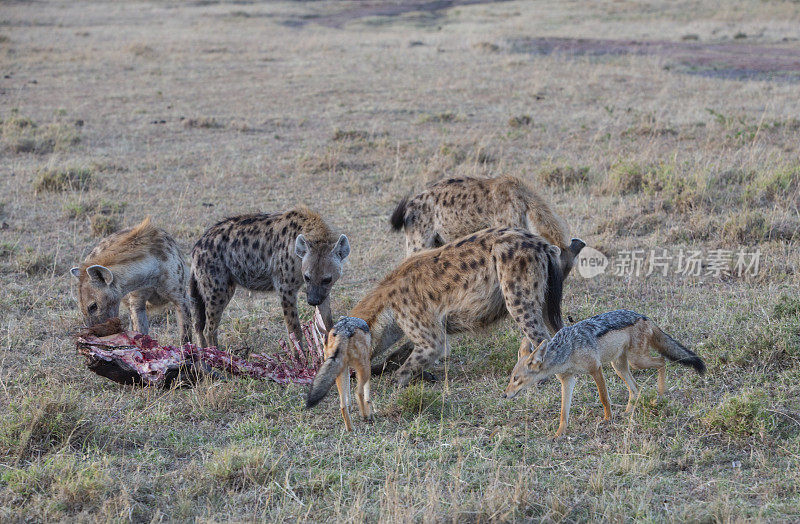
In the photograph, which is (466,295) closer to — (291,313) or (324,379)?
(324,379)

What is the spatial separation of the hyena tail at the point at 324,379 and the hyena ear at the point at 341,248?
1.55m

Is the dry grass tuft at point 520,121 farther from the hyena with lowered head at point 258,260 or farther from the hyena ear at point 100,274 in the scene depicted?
the hyena ear at point 100,274

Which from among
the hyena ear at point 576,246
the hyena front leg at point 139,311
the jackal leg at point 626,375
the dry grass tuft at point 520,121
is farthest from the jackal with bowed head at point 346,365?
the dry grass tuft at point 520,121

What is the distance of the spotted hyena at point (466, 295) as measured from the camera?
538 cm

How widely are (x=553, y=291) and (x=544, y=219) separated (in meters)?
1.25

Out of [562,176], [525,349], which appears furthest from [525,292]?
[562,176]

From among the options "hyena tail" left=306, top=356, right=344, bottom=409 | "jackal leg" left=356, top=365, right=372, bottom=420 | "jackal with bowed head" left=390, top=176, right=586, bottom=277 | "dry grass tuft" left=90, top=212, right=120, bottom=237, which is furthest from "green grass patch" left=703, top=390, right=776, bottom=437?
"dry grass tuft" left=90, top=212, right=120, bottom=237

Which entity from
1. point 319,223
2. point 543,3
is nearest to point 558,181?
point 319,223

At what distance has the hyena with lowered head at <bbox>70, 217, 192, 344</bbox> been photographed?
625 cm

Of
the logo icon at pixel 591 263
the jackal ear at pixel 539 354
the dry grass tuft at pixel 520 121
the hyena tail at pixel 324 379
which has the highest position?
the jackal ear at pixel 539 354

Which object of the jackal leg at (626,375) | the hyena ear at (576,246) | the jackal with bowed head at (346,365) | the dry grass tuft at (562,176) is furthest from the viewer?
the dry grass tuft at (562,176)

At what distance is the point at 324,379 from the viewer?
188 inches

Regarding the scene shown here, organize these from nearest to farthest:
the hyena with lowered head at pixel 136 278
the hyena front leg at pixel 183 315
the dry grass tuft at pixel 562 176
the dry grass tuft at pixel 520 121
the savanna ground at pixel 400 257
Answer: the savanna ground at pixel 400 257, the hyena with lowered head at pixel 136 278, the hyena front leg at pixel 183 315, the dry grass tuft at pixel 562 176, the dry grass tuft at pixel 520 121

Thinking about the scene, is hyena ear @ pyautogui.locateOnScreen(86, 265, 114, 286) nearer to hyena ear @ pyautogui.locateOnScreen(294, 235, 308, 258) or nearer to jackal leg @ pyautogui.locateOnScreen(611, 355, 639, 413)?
hyena ear @ pyautogui.locateOnScreen(294, 235, 308, 258)
